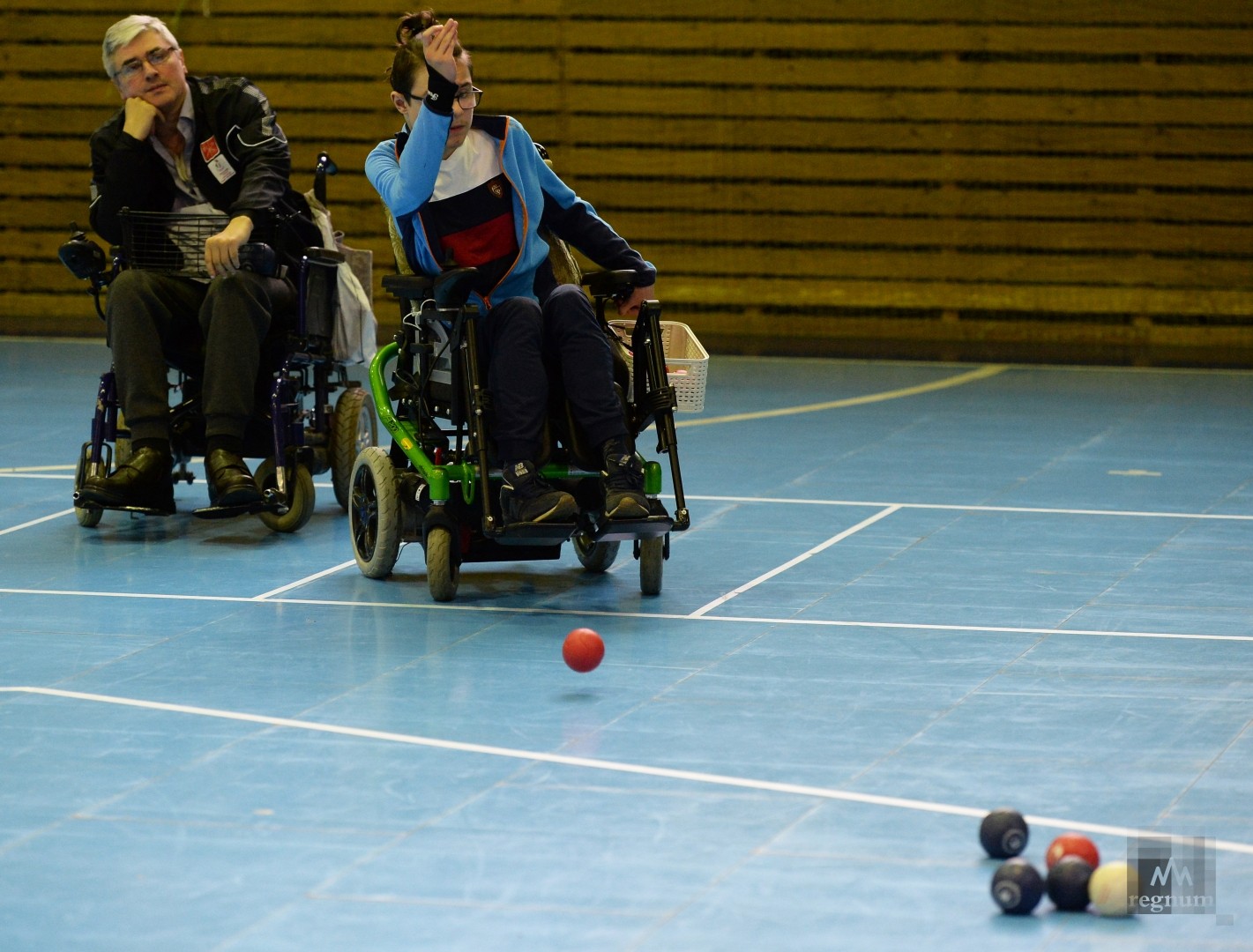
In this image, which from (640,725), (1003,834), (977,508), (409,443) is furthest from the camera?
(977,508)

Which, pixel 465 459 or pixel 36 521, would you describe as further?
pixel 36 521

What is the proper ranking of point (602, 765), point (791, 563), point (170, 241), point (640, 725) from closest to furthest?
point (602, 765)
point (640, 725)
point (791, 563)
point (170, 241)

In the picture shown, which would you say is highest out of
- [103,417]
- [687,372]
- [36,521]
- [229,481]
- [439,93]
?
[439,93]

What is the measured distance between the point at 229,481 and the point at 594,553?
101 centimetres

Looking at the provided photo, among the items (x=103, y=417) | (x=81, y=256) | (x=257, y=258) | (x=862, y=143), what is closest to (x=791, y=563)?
(x=257, y=258)

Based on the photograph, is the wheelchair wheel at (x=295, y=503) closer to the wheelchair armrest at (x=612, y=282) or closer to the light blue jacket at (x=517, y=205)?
the light blue jacket at (x=517, y=205)

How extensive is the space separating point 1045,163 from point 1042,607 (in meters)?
6.67

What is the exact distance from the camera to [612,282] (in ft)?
14.8

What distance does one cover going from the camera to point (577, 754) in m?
3.17

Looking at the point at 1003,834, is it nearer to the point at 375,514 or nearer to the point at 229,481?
the point at 375,514

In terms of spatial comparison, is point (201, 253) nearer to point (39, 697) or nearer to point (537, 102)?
point (39, 697)

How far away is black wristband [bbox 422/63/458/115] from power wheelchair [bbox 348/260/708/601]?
0.37 metres

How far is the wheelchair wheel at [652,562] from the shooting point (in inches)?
174

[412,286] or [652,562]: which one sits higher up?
[412,286]
